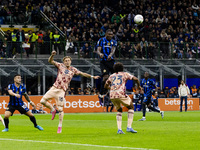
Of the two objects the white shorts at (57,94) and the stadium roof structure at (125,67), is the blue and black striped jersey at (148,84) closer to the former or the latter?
the white shorts at (57,94)

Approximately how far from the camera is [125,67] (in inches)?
1594

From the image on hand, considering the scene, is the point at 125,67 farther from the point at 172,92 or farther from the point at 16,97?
the point at 16,97

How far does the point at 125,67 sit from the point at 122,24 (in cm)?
521

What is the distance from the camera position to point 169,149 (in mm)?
10664

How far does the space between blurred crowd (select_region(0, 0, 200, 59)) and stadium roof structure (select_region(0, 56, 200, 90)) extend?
594 millimetres

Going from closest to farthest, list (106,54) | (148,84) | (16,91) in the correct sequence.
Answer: (16,91), (106,54), (148,84)

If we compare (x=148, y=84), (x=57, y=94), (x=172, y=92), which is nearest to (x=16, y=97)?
(x=57, y=94)

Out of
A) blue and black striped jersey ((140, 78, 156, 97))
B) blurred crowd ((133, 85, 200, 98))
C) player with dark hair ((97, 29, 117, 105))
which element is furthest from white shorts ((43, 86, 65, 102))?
blurred crowd ((133, 85, 200, 98))

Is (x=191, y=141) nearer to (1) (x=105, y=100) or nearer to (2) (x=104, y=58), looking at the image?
(2) (x=104, y=58)

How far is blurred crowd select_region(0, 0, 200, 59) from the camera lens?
4060 centimetres

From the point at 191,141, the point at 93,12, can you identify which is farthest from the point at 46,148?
the point at 93,12

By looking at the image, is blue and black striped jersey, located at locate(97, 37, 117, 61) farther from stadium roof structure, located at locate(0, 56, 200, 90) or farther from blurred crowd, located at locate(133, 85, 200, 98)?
blurred crowd, located at locate(133, 85, 200, 98)

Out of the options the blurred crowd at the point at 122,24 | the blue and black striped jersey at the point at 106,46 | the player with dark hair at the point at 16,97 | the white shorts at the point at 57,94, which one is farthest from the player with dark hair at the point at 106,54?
the blurred crowd at the point at 122,24

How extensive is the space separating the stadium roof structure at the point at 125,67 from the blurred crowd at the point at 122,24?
59 cm
